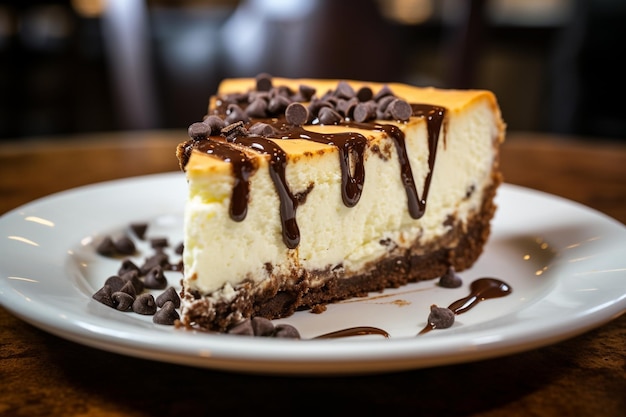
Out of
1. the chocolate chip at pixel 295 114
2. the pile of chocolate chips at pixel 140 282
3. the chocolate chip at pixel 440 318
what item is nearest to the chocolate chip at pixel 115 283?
the pile of chocolate chips at pixel 140 282

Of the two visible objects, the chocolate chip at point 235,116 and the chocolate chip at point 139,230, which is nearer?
the chocolate chip at point 235,116

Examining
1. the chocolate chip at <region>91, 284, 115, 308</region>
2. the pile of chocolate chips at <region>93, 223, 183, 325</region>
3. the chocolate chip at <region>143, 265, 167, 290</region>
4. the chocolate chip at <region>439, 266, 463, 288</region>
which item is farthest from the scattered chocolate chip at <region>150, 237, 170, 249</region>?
the chocolate chip at <region>439, 266, 463, 288</region>

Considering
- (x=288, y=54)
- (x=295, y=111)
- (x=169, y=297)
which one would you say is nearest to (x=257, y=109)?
(x=295, y=111)

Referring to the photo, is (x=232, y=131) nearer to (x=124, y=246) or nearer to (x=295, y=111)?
(x=295, y=111)

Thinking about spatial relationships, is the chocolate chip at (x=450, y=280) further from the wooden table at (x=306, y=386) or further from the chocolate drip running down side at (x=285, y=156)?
the wooden table at (x=306, y=386)

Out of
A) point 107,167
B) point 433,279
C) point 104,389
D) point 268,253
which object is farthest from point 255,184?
point 107,167

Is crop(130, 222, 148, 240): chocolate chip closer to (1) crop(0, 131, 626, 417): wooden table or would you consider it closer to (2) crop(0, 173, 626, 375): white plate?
(2) crop(0, 173, 626, 375): white plate

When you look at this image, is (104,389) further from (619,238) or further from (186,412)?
(619,238)

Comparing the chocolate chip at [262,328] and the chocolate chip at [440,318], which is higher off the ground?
the chocolate chip at [262,328]
